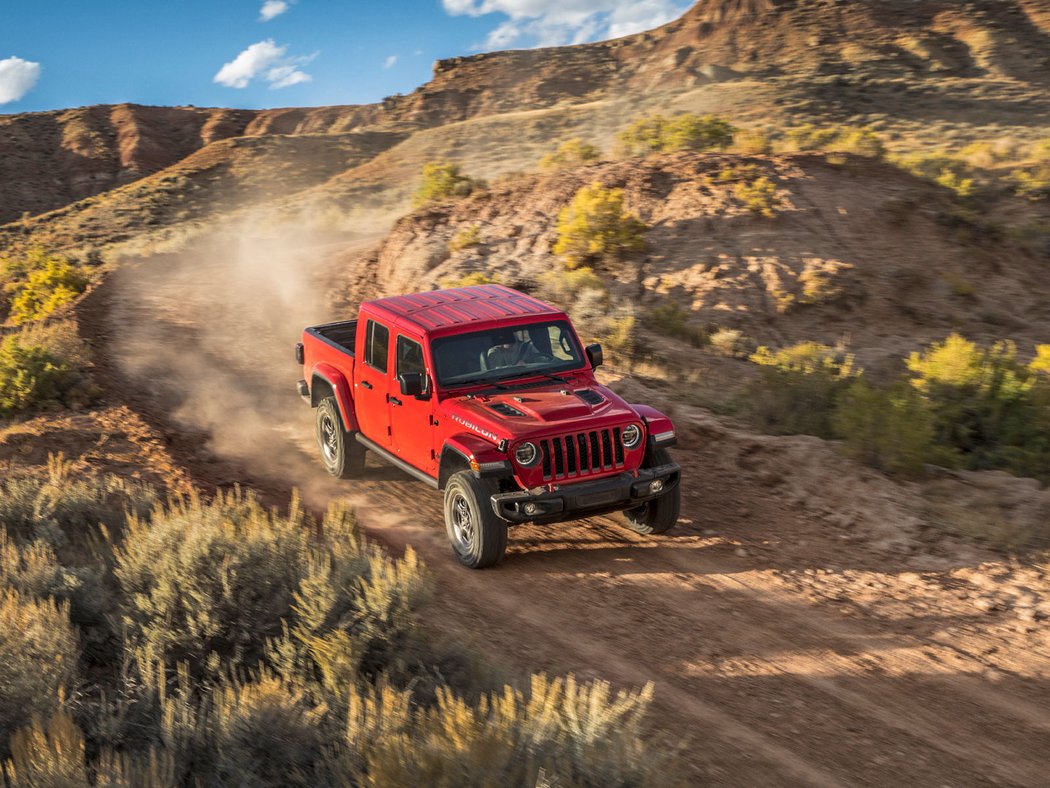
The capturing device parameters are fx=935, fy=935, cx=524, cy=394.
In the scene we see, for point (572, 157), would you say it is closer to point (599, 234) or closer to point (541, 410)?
point (599, 234)

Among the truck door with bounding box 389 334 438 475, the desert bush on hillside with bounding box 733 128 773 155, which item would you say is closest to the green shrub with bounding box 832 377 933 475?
the truck door with bounding box 389 334 438 475

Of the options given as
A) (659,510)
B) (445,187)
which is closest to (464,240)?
(445,187)

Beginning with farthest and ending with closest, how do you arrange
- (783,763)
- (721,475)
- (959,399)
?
1. (959,399)
2. (721,475)
3. (783,763)

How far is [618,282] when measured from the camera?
18.4 meters

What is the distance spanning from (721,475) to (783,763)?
509cm

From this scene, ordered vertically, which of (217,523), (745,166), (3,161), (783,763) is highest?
(3,161)

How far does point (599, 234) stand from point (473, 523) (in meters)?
12.1

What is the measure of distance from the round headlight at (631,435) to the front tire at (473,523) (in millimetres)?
1220

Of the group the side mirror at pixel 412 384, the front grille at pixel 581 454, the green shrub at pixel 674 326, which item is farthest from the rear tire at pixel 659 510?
the green shrub at pixel 674 326

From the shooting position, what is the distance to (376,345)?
9.34 meters

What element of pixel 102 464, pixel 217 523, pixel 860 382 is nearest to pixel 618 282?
pixel 860 382

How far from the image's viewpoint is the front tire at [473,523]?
7.55m

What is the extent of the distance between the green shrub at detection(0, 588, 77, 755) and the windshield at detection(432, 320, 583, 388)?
384 cm

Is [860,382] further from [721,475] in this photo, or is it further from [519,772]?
[519,772]
